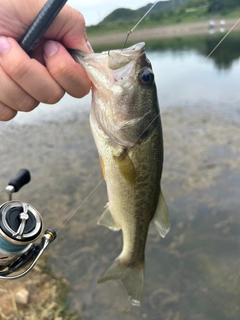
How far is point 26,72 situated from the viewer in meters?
1.35

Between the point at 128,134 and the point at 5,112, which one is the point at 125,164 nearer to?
the point at 128,134

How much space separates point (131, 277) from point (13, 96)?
5.10 ft

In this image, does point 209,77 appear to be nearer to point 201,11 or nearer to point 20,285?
point 20,285

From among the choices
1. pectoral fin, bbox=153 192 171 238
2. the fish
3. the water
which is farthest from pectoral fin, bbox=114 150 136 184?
the water

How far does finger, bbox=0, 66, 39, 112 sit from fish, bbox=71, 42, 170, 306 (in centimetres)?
30

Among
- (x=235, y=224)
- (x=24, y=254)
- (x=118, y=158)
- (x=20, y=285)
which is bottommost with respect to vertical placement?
(x=235, y=224)

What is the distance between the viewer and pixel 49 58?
1413 mm

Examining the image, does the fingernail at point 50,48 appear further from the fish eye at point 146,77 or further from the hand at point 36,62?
the fish eye at point 146,77

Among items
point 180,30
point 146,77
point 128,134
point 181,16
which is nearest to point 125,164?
point 128,134

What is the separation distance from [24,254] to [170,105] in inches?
291

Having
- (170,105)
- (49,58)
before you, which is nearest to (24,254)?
(49,58)

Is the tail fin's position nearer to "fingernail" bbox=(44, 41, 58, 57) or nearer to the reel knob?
the reel knob

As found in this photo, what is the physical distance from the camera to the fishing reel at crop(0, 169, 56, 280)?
1848 millimetres

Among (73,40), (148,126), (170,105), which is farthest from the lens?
(170,105)
